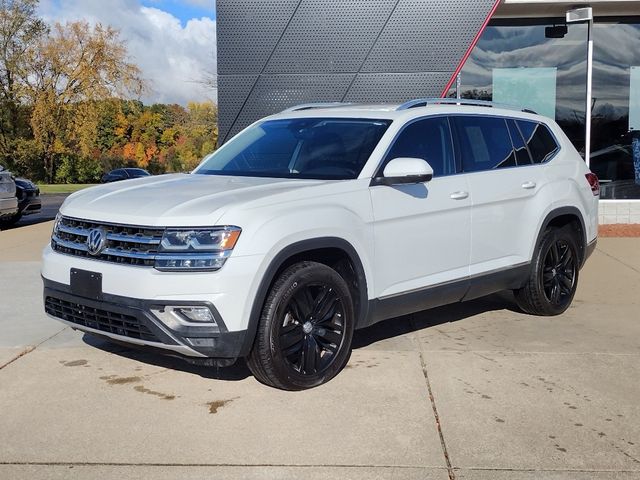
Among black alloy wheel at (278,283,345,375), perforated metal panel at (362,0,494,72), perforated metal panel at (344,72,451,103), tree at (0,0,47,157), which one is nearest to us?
black alloy wheel at (278,283,345,375)

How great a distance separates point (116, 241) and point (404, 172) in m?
1.85

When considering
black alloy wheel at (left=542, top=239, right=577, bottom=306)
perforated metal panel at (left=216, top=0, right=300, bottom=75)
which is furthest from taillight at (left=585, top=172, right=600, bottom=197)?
perforated metal panel at (left=216, top=0, right=300, bottom=75)

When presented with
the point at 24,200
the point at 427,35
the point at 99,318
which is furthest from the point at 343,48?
the point at 99,318

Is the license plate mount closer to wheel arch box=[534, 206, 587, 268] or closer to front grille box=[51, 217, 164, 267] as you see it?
front grille box=[51, 217, 164, 267]

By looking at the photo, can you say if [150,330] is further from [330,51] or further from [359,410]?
[330,51]

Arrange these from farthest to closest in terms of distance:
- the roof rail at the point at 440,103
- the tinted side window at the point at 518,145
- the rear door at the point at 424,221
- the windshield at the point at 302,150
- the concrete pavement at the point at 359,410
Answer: the tinted side window at the point at 518,145 < the roof rail at the point at 440,103 < the windshield at the point at 302,150 < the rear door at the point at 424,221 < the concrete pavement at the point at 359,410

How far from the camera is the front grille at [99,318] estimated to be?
14.1ft

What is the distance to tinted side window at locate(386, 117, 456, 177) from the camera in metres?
5.32

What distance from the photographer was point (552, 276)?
657 centimetres

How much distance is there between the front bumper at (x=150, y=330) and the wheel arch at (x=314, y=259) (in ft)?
0.46

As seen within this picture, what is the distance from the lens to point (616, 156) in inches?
543

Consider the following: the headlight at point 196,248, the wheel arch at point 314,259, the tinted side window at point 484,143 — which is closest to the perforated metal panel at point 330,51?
the tinted side window at point 484,143

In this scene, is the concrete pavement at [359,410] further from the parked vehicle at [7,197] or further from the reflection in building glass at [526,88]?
the reflection in building glass at [526,88]

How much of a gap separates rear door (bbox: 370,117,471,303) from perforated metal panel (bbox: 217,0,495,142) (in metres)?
6.69
